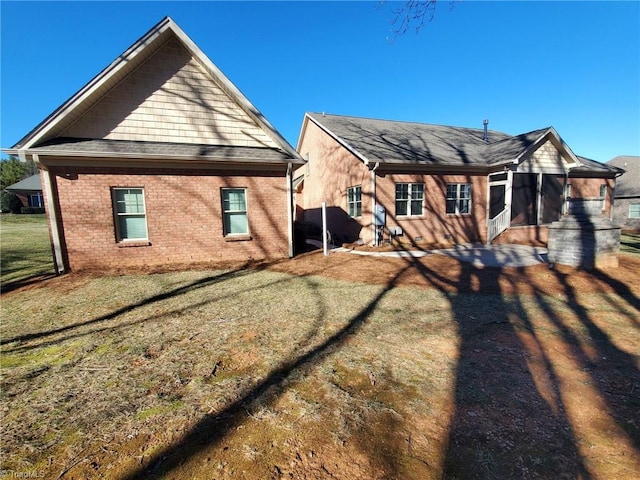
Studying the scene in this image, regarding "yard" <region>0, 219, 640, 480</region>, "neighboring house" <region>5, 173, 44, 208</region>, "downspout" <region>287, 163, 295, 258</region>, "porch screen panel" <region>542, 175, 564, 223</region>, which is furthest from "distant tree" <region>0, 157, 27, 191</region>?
"porch screen panel" <region>542, 175, 564, 223</region>

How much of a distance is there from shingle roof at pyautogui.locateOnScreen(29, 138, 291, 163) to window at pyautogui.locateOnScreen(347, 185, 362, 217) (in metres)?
4.87

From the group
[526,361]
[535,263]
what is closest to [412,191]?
[535,263]

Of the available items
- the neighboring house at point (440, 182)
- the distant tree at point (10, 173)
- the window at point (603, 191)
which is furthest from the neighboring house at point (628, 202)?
the distant tree at point (10, 173)

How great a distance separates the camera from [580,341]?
4.18 m

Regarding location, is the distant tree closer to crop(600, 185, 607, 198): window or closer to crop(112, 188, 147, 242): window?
crop(112, 188, 147, 242): window

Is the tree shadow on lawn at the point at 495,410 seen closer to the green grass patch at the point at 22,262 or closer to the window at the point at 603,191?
the green grass patch at the point at 22,262

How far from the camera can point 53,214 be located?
8.10 metres

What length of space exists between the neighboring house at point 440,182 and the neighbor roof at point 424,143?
0.05 metres

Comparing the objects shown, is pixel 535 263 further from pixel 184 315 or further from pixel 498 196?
pixel 184 315

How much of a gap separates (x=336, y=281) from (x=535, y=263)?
6242 mm

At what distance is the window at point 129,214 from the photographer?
879cm

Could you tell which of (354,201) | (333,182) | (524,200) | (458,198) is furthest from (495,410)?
(524,200)

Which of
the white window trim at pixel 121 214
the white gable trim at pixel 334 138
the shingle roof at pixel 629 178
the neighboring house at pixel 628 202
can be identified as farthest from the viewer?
the shingle roof at pixel 629 178

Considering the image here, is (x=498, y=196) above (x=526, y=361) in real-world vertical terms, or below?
above
